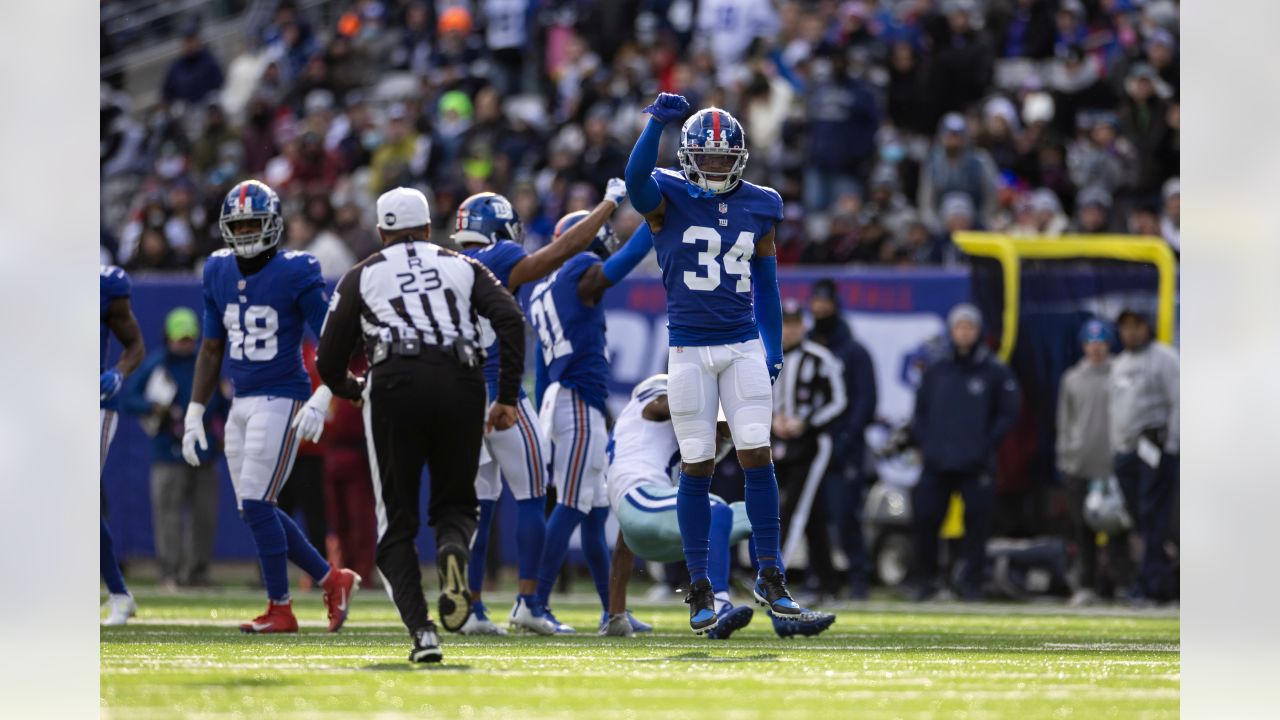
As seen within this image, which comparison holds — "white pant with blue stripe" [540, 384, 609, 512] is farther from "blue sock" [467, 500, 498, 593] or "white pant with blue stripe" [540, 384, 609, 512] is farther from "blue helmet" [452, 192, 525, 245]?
"blue helmet" [452, 192, 525, 245]

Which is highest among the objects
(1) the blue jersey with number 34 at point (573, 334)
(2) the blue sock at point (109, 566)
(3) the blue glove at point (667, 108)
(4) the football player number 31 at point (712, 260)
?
(3) the blue glove at point (667, 108)

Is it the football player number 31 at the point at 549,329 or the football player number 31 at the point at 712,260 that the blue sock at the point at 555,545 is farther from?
the football player number 31 at the point at 712,260

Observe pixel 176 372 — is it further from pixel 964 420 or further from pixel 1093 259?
pixel 1093 259

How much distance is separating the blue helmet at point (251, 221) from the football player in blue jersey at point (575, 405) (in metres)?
1.44

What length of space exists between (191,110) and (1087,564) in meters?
13.0

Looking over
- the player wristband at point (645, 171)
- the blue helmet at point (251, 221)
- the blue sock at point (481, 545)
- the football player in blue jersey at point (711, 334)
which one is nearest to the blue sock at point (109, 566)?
the blue helmet at point (251, 221)

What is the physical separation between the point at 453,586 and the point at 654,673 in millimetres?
853

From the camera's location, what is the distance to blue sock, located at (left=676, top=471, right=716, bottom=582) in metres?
8.92

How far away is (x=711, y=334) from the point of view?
29.2ft

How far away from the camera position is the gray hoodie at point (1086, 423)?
1438 cm

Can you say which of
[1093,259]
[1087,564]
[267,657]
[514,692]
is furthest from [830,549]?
[514,692]

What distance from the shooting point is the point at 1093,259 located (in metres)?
15.1

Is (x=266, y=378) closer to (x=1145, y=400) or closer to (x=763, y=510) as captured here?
(x=763, y=510)

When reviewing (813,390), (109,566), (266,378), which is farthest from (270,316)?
(813,390)
